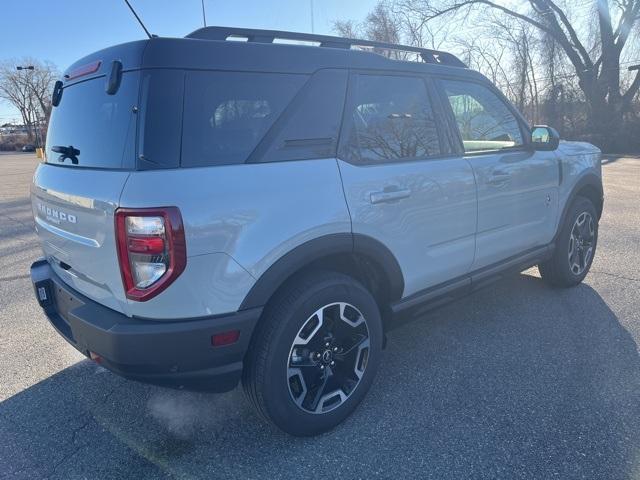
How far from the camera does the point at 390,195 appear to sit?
2.59 meters

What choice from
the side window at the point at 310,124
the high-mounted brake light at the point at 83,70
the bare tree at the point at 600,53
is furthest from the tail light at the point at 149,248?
the bare tree at the point at 600,53

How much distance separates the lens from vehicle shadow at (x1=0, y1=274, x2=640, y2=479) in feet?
7.43

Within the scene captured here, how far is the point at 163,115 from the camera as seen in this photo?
6.49 feet

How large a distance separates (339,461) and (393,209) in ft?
4.35

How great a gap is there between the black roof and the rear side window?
0.06 m

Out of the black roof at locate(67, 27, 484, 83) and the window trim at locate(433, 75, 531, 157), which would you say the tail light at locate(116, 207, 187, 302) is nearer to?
the black roof at locate(67, 27, 484, 83)

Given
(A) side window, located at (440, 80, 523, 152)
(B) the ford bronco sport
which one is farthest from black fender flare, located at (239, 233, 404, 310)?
(A) side window, located at (440, 80, 523, 152)

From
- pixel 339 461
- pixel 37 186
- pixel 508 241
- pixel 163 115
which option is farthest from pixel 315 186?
pixel 508 241

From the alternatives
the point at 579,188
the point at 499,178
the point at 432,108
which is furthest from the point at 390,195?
the point at 579,188

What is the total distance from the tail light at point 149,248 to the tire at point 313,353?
0.54 meters

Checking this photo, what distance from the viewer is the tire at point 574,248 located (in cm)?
421

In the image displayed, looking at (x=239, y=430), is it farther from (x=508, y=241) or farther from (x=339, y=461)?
(x=508, y=241)

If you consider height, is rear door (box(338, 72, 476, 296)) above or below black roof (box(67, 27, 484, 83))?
below

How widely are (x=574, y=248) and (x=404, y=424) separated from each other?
2.79m
